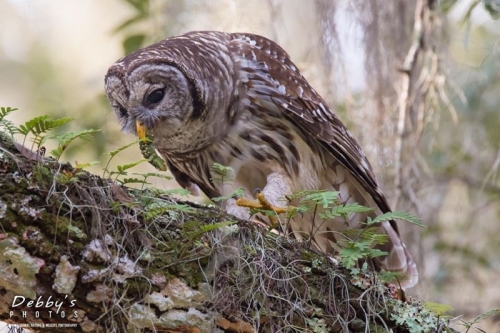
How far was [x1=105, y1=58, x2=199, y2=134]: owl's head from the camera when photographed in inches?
153

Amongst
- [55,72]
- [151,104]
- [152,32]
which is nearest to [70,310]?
[151,104]

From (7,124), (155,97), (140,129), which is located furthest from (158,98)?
(7,124)

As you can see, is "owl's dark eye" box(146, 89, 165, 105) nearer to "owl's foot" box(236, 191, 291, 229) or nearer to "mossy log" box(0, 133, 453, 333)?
"owl's foot" box(236, 191, 291, 229)

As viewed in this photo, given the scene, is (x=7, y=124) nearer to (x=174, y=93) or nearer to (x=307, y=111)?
(x=174, y=93)

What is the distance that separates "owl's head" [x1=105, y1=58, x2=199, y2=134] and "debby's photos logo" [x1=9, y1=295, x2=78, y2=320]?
179 cm

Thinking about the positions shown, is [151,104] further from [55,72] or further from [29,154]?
[55,72]

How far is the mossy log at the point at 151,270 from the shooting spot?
7.39 ft

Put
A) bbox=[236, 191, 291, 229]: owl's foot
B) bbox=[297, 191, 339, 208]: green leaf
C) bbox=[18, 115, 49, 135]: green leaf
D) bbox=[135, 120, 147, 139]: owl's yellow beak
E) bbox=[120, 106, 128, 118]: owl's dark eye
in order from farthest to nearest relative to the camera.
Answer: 1. bbox=[120, 106, 128, 118]: owl's dark eye
2. bbox=[135, 120, 147, 139]: owl's yellow beak
3. bbox=[236, 191, 291, 229]: owl's foot
4. bbox=[297, 191, 339, 208]: green leaf
5. bbox=[18, 115, 49, 135]: green leaf

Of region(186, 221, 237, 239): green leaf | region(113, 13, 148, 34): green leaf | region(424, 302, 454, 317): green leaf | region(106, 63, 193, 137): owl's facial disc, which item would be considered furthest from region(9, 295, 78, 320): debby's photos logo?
region(113, 13, 148, 34): green leaf

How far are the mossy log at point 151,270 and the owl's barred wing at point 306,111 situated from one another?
1380 millimetres

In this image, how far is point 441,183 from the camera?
6152 millimetres

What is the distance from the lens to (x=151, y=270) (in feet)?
8.02

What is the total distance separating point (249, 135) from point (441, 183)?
275cm

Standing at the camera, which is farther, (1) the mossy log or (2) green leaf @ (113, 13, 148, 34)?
(2) green leaf @ (113, 13, 148, 34)
